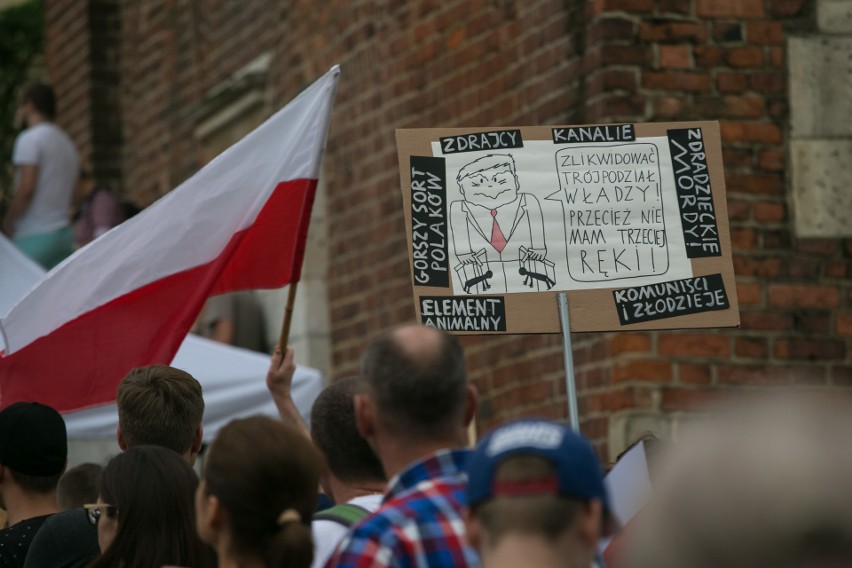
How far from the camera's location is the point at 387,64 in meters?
8.73

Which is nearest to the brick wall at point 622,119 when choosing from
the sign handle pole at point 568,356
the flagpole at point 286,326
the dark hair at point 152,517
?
the sign handle pole at point 568,356

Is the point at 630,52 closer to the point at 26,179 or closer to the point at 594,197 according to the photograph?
the point at 594,197

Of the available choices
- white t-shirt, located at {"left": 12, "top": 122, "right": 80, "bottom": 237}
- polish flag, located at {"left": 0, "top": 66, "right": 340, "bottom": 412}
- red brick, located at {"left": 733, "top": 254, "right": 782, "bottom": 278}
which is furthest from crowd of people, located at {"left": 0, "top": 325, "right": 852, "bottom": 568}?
white t-shirt, located at {"left": 12, "top": 122, "right": 80, "bottom": 237}

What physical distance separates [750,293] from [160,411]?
326cm

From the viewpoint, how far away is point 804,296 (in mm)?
6883

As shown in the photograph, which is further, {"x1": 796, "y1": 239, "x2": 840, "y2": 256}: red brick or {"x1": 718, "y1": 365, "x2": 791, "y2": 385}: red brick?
{"x1": 796, "y1": 239, "x2": 840, "y2": 256}: red brick

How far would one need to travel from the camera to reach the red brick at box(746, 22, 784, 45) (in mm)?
7000

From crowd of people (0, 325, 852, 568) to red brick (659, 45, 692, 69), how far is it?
2.59 m

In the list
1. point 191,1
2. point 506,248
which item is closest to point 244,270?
point 506,248

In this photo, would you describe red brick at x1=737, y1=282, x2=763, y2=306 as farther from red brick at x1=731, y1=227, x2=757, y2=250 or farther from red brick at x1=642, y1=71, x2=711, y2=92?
red brick at x1=642, y1=71, x2=711, y2=92

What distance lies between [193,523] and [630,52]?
3822 millimetres

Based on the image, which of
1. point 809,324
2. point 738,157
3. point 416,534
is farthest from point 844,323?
point 416,534

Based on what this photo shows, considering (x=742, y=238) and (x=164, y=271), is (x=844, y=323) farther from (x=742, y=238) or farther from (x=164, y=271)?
(x=164, y=271)

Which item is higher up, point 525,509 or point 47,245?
point 47,245
